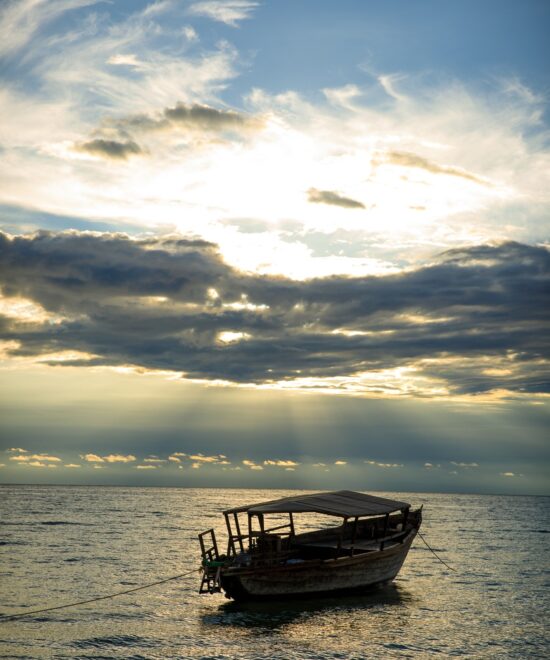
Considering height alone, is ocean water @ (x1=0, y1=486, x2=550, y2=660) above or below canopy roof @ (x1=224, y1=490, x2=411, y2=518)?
below

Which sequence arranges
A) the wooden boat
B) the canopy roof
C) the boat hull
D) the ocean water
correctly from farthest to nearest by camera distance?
the canopy roof < the wooden boat < the boat hull < the ocean water

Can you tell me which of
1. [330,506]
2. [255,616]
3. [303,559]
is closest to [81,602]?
[255,616]

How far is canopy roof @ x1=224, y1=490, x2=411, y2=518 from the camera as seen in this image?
32094mm

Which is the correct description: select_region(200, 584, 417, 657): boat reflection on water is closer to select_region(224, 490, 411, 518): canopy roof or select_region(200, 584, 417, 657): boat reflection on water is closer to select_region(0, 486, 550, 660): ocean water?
select_region(0, 486, 550, 660): ocean water

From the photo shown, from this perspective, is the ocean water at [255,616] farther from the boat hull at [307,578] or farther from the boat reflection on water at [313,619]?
the boat hull at [307,578]

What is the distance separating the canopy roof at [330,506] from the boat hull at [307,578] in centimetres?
233

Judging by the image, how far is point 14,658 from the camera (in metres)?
22.7

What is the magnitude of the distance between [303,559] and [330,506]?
3743 millimetres

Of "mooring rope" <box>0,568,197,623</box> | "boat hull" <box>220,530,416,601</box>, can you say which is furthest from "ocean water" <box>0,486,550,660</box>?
"boat hull" <box>220,530,416,601</box>

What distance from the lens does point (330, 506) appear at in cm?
3344

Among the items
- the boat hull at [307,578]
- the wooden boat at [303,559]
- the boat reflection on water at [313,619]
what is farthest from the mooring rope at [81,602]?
the boat hull at [307,578]

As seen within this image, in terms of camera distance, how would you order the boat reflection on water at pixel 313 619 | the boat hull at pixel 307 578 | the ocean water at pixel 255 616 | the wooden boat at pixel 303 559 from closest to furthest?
the ocean water at pixel 255 616, the boat reflection on water at pixel 313 619, the boat hull at pixel 307 578, the wooden boat at pixel 303 559

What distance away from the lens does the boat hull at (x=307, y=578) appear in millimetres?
29969

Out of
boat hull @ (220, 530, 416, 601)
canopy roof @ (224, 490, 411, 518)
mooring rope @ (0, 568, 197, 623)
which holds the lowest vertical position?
mooring rope @ (0, 568, 197, 623)
